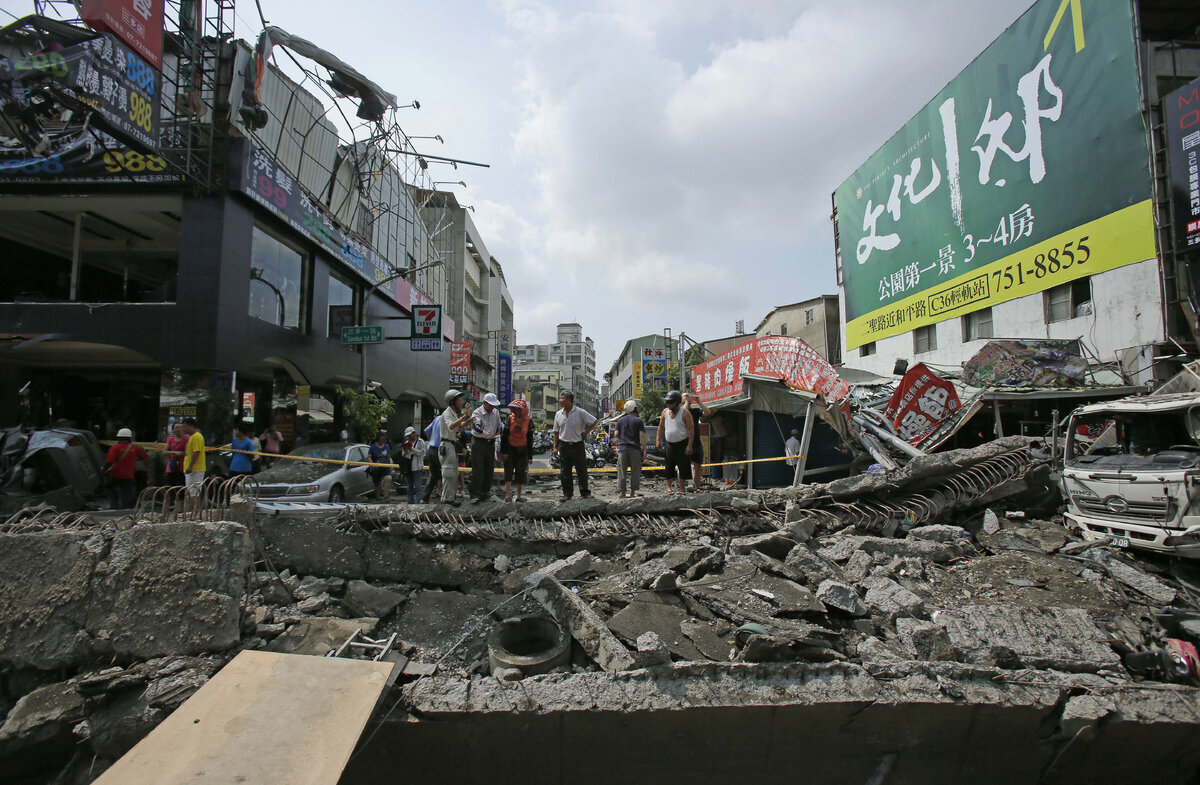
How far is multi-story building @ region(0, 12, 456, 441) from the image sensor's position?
39.3 ft

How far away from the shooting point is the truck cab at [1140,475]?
4.78 metres

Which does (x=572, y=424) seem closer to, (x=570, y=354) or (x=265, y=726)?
(x=265, y=726)

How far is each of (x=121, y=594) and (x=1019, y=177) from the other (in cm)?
2033

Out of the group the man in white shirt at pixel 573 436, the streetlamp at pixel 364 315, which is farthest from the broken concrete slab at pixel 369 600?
the streetlamp at pixel 364 315

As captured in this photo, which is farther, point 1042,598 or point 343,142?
point 343,142

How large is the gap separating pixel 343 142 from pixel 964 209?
20934 mm

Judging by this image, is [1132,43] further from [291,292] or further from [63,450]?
[63,450]

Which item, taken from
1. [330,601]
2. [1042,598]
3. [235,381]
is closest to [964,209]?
[1042,598]

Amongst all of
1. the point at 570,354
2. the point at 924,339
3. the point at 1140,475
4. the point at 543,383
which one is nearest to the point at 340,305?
the point at 1140,475

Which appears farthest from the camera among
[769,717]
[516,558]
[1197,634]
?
[516,558]

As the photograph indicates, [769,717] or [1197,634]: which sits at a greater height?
[1197,634]

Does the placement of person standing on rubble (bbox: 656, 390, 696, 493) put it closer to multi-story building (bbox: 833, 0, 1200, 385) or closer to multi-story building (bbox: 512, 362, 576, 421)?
multi-story building (bbox: 833, 0, 1200, 385)

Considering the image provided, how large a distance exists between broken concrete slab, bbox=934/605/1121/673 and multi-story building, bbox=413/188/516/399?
3329 cm

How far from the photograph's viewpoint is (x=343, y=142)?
18.3 meters
